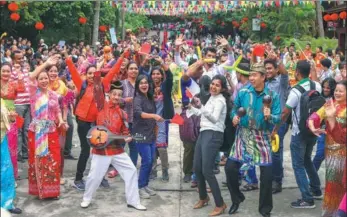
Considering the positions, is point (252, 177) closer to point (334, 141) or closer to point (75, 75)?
point (334, 141)

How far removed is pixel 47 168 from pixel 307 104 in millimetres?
3048

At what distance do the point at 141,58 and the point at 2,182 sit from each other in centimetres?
298

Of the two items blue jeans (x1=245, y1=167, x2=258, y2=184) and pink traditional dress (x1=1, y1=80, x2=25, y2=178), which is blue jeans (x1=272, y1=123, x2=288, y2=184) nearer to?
blue jeans (x1=245, y1=167, x2=258, y2=184)

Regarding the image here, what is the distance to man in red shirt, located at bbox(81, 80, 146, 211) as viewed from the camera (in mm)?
5637

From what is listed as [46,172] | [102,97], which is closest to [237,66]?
[102,97]

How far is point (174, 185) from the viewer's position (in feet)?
21.9

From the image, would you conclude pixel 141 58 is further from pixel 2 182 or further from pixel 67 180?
pixel 2 182

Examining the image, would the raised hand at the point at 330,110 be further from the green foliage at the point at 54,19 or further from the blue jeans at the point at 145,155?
the green foliage at the point at 54,19

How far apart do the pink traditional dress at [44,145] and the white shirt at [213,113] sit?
1.64 meters

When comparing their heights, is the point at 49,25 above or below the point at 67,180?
above

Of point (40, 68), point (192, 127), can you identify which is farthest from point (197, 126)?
point (40, 68)

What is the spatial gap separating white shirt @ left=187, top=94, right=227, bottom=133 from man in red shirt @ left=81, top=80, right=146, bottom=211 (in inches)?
33.1

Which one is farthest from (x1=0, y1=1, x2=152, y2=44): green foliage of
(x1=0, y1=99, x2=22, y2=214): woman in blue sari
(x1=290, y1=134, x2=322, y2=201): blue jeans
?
(x1=290, y1=134, x2=322, y2=201): blue jeans

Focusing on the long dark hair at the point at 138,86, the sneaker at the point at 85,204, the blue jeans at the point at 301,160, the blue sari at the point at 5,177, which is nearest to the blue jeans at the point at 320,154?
the blue jeans at the point at 301,160
